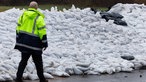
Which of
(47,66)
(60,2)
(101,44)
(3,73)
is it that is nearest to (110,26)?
(101,44)

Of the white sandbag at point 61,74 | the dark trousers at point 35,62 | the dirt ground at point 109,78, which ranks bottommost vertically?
the dirt ground at point 109,78

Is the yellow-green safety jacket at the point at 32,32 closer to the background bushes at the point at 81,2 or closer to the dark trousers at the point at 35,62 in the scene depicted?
the dark trousers at the point at 35,62

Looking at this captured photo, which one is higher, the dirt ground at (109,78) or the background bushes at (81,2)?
the background bushes at (81,2)

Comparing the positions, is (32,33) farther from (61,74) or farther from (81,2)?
(81,2)

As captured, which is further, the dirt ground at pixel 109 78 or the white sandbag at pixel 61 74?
the white sandbag at pixel 61 74

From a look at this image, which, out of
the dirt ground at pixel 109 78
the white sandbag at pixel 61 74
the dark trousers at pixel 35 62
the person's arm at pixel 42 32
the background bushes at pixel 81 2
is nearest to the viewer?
the person's arm at pixel 42 32

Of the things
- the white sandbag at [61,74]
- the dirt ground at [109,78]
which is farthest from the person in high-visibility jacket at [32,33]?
the white sandbag at [61,74]

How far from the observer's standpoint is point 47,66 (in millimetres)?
12492

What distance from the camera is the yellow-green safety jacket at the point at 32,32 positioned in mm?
10586

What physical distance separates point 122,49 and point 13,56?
3731 mm

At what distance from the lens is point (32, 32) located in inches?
419

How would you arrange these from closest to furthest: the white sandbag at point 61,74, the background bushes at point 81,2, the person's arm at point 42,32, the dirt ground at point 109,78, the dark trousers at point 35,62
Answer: the person's arm at point 42,32 < the dark trousers at point 35,62 < the dirt ground at point 109,78 < the white sandbag at point 61,74 < the background bushes at point 81,2

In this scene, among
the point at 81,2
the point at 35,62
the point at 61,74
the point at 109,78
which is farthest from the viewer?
the point at 81,2

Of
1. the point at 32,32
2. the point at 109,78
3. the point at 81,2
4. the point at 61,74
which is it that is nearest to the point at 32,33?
the point at 32,32
